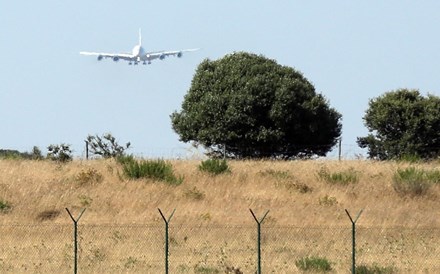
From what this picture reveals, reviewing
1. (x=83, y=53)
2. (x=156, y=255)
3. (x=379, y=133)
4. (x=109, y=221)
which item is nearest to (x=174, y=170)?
(x=109, y=221)

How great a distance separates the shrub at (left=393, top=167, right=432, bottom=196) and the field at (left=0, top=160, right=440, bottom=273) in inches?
7.0

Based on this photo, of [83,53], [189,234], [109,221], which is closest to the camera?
[189,234]

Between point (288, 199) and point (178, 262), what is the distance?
43.4ft

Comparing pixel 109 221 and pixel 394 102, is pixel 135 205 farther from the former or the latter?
A: pixel 394 102

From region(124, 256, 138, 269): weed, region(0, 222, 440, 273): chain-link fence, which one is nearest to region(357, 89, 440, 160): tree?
region(0, 222, 440, 273): chain-link fence

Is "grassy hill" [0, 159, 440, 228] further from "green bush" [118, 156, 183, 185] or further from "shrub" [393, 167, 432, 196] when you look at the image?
"green bush" [118, 156, 183, 185]

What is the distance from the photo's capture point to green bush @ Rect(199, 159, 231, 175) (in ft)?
163

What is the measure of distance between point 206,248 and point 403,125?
36.4 m

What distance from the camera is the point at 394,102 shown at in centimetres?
7006

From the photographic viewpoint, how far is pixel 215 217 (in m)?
41.6

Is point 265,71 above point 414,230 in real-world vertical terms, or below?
above

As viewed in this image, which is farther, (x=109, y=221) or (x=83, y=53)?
(x=83, y=53)

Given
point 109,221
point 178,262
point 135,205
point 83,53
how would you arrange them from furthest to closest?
point 83,53 → point 135,205 → point 109,221 → point 178,262

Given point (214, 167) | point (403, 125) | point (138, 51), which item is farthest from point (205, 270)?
point (138, 51)
